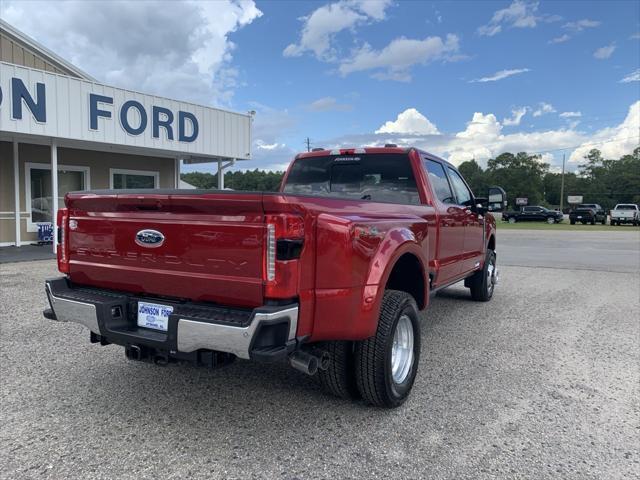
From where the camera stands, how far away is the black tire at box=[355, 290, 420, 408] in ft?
10.6

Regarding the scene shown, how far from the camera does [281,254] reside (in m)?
2.61

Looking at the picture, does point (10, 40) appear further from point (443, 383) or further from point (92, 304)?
point (443, 383)

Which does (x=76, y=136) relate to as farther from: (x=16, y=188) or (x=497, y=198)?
(x=497, y=198)

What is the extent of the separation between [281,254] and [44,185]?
44.8 feet

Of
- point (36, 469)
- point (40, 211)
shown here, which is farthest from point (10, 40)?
point (36, 469)

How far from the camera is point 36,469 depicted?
2637 millimetres

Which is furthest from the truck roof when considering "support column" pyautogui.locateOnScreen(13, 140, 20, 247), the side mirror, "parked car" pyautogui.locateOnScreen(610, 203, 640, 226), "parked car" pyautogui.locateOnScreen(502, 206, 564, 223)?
"parked car" pyautogui.locateOnScreen(502, 206, 564, 223)

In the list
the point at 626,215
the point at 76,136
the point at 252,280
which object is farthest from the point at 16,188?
the point at 626,215

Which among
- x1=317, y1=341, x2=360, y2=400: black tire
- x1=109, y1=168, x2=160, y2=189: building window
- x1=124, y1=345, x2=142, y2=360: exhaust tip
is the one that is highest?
x1=109, y1=168, x2=160, y2=189: building window

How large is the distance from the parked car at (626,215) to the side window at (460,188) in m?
43.3

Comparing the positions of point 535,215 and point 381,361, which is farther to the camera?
point 535,215

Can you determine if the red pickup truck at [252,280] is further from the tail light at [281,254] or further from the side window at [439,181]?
the side window at [439,181]

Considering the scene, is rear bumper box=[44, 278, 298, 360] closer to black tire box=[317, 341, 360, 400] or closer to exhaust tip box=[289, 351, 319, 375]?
exhaust tip box=[289, 351, 319, 375]

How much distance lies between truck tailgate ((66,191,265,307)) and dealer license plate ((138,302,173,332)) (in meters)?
0.10
